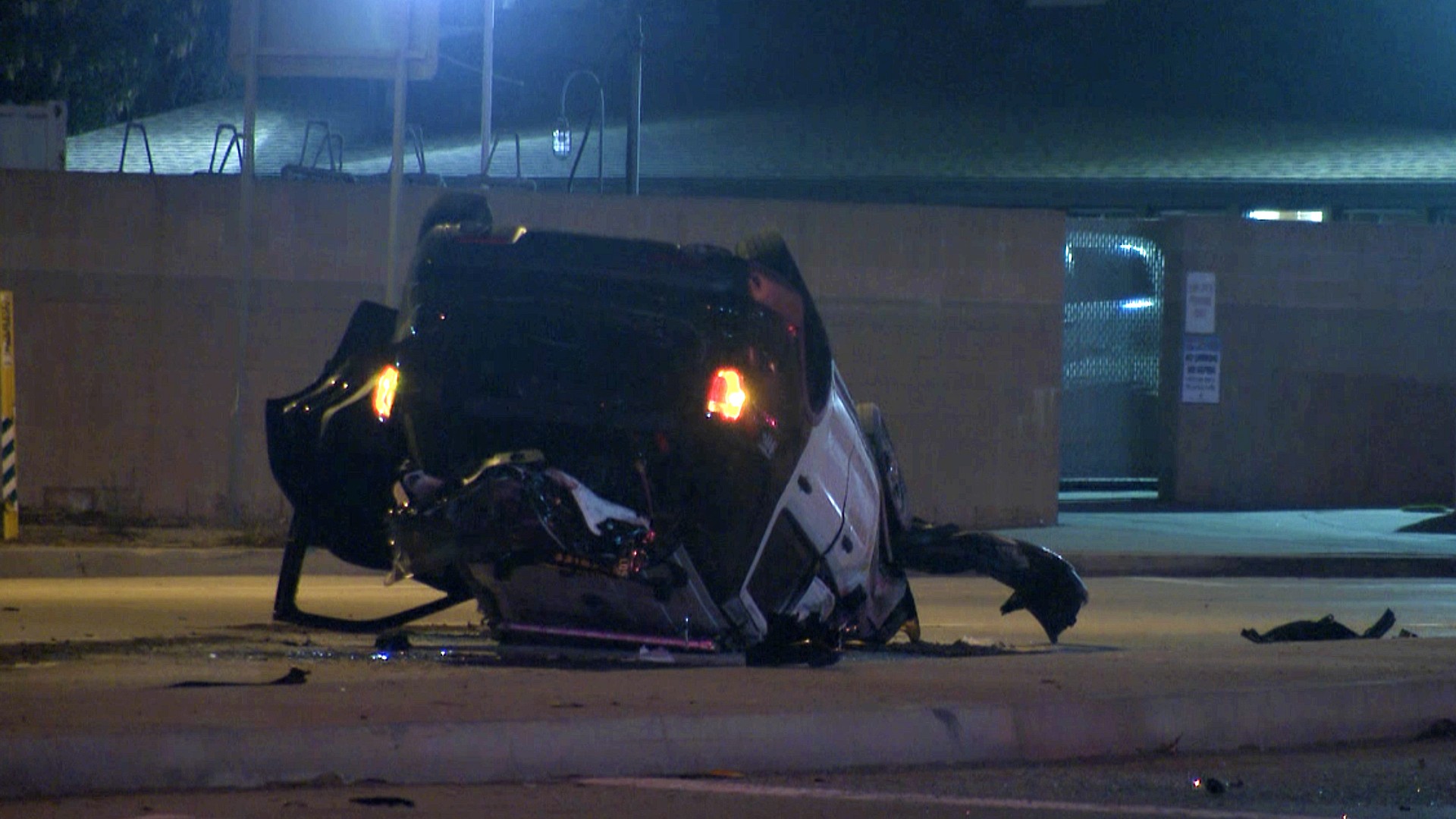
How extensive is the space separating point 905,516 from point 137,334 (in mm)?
9602

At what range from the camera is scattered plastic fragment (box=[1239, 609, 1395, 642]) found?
996cm

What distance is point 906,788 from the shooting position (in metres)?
6.20

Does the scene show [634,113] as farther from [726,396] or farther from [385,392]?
[726,396]

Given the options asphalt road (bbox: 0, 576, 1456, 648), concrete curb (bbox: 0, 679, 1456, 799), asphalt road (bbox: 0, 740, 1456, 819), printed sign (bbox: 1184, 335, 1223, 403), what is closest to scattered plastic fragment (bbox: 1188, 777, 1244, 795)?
asphalt road (bbox: 0, 740, 1456, 819)

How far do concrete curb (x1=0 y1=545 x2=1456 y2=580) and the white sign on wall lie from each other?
4.22 meters

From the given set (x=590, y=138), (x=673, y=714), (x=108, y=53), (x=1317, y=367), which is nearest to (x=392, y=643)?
(x=673, y=714)

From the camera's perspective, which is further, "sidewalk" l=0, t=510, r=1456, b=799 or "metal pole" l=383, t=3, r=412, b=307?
"metal pole" l=383, t=3, r=412, b=307

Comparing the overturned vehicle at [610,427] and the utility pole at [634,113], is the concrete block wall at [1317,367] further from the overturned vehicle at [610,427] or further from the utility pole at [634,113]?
the overturned vehicle at [610,427]

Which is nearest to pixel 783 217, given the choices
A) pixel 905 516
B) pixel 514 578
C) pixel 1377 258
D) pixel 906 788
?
pixel 1377 258

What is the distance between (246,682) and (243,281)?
875cm

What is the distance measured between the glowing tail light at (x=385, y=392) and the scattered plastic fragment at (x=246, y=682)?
3.66ft

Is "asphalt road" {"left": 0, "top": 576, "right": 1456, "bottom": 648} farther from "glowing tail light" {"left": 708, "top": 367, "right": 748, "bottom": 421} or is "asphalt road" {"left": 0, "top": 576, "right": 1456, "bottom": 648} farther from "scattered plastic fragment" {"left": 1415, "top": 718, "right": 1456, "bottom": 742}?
"glowing tail light" {"left": 708, "top": 367, "right": 748, "bottom": 421}

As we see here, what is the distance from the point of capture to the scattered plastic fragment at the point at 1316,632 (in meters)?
9.96

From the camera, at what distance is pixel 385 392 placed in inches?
289
